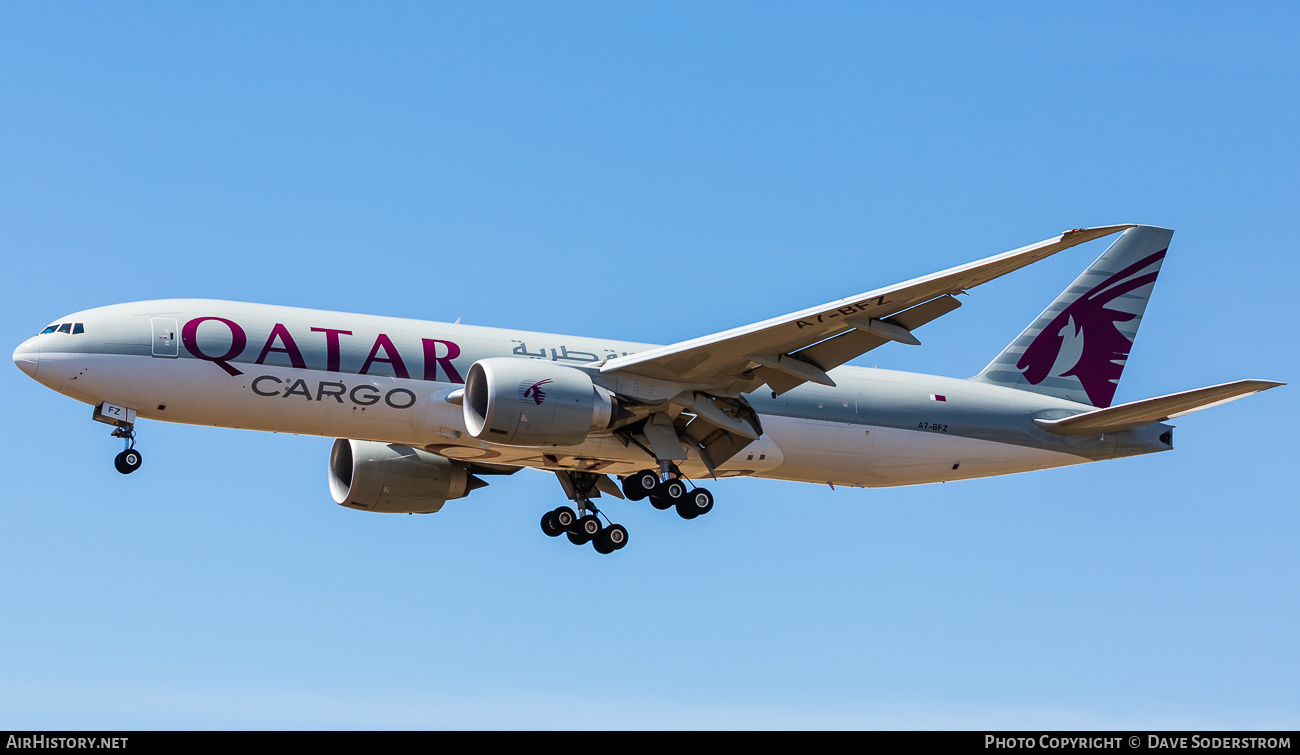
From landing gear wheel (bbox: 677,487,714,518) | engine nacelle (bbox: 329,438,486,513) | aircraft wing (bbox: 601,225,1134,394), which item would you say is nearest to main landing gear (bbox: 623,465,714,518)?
landing gear wheel (bbox: 677,487,714,518)

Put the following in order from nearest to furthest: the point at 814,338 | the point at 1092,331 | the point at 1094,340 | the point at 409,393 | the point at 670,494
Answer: the point at 814,338 → the point at 409,393 → the point at 670,494 → the point at 1094,340 → the point at 1092,331

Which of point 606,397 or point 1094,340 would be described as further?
point 1094,340

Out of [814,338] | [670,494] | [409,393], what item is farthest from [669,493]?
[409,393]

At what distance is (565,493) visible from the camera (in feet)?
121

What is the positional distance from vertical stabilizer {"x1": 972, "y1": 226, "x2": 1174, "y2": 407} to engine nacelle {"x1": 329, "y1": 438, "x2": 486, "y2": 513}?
14.3 m

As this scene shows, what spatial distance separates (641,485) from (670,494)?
2.37ft

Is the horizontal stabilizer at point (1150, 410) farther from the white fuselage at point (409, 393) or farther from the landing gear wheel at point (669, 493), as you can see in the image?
the landing gear wheel at point (669, 493)

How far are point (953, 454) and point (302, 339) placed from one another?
15.9 meters

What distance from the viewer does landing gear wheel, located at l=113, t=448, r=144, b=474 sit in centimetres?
2930

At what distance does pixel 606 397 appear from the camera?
30.6 meters

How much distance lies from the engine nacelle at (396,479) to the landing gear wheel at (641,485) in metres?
6.18

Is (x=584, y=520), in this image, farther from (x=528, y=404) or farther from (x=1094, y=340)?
(x=1094, y=340)
